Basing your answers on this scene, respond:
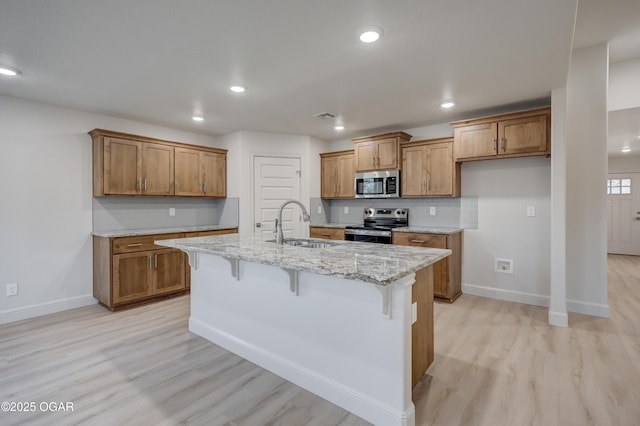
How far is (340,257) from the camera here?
1.98 m

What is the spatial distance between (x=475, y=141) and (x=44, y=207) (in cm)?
517

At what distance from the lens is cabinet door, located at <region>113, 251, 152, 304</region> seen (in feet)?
12.1

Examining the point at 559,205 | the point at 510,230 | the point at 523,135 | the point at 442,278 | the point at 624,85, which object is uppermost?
the point at 624,85

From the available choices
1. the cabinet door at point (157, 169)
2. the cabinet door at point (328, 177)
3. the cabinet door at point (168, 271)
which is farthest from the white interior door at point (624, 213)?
→ the cabinet door at point (157, 169)

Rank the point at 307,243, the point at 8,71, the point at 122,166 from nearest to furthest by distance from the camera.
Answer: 1. the point at 8,71
2. the point at 307,243
3. the point at 122,166

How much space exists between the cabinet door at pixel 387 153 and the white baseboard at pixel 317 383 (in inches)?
126

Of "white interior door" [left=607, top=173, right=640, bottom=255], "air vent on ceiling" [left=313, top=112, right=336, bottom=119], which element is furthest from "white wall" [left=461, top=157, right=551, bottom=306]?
"white interior door" [left=607, top=173, right=640, bottom=255]

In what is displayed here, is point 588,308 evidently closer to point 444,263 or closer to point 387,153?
point 444,263

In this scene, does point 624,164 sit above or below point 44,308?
above

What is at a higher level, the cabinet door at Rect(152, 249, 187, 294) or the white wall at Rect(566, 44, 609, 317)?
the white wall at Rect(566, 44, 609, 317)

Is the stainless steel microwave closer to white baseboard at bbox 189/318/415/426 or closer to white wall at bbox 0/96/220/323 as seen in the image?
white baseboard at bbox 189/318/415/426

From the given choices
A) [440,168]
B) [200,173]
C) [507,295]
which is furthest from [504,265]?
[200,173]

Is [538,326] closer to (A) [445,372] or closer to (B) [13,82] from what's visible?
(A) [445,372]

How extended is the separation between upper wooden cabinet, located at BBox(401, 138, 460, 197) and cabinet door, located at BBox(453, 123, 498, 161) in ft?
0.45
